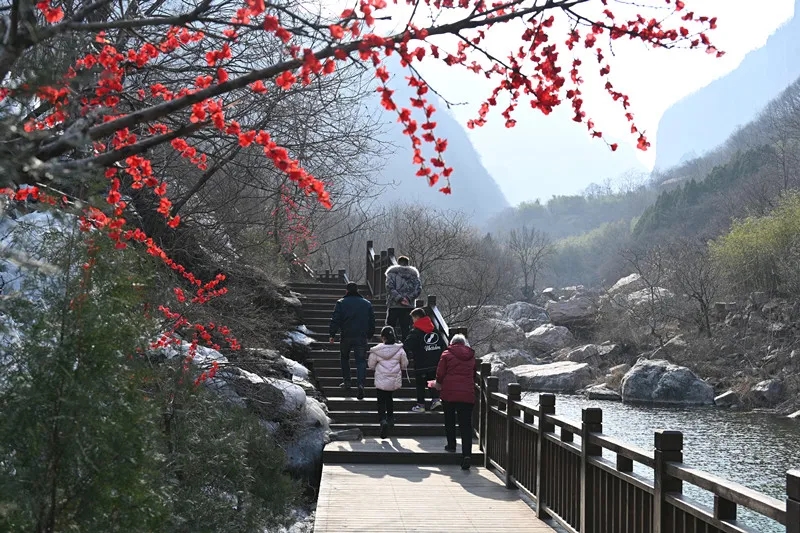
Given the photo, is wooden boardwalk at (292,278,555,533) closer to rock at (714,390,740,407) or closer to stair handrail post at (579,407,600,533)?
stair handrail post at (579,407,600,533)

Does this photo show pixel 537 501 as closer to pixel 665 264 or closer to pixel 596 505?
pixel 596 505

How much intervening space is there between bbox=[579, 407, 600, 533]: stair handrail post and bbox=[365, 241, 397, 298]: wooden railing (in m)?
13.4

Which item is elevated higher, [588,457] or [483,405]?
[483,405]

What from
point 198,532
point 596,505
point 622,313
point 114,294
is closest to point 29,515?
point 114,294

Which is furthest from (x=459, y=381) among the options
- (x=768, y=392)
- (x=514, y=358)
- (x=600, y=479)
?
(x=514, y=358)

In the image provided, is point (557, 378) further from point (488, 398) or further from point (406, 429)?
point (488, 398)

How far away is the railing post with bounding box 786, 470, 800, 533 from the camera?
3626mm

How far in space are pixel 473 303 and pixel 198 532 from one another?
29472mm

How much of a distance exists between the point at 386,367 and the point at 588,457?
520 centimetres

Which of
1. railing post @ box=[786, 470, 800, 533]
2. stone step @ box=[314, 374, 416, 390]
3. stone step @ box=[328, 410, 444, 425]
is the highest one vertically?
stone step @ box=[314, 374, 416, 390]

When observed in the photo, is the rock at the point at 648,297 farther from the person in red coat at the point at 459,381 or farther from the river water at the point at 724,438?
the person in red coat at the point at 459,381

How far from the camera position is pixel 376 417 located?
13062 mm

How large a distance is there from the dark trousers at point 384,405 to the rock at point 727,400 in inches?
801

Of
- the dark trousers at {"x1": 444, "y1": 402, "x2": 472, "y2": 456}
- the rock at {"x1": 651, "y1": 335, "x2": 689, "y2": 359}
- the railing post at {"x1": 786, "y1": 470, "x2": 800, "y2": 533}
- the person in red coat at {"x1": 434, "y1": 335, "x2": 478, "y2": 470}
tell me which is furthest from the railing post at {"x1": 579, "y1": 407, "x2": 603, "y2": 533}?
the rock at {"x1": 651, "y1": 335, "x2": 689, "y2": 359}
